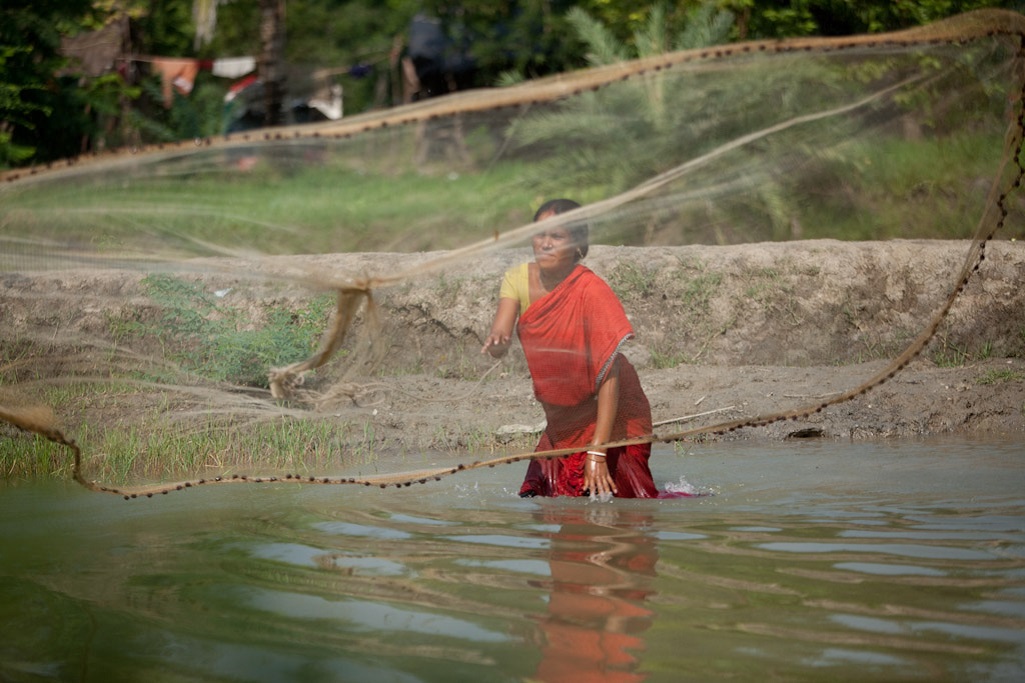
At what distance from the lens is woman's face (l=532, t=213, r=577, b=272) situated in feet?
13.9

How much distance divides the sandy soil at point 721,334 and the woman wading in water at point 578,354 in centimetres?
19

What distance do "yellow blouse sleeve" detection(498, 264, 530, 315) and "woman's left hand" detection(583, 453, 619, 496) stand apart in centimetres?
66

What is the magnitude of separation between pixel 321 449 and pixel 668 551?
93.6 inches

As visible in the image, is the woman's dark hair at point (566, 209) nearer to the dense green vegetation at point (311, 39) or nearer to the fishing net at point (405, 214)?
the fishing net at point (405, 214)

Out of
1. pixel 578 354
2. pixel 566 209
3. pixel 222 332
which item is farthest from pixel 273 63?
pixel 566 209

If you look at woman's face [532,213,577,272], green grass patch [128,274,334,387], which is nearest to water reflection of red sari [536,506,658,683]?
woman's face [532,213,577,272]

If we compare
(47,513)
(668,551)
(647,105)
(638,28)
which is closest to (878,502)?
(668,551)

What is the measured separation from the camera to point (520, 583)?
348 centimetres

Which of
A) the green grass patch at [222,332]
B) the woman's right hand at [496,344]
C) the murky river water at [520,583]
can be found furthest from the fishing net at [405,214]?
the murky river water at [520,583]

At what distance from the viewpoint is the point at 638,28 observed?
A: 12281 millimetres

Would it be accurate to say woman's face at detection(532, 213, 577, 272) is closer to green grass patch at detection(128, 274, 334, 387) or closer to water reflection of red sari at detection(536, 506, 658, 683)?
green grass patch at detection(128, 274, 334, 387)

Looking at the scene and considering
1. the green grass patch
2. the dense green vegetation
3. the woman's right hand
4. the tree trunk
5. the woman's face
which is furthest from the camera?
the tree trunk

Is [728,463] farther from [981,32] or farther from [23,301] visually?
[23,301]

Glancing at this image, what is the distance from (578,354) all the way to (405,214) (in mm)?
937
